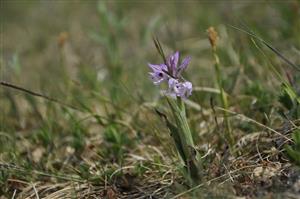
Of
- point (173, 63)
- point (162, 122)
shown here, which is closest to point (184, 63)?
point (173, 63)

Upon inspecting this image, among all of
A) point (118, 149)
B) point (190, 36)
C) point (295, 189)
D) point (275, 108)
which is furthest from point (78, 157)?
point (190, 36)

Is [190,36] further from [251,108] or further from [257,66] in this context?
[251,108]

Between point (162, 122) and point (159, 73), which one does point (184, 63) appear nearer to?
point (159, 73)

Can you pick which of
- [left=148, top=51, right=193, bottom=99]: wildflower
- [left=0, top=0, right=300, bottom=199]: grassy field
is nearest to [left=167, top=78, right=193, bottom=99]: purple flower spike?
[left=148, top=51, right=193, bottom=99]: wildflower

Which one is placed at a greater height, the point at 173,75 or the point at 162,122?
the point at 173,75

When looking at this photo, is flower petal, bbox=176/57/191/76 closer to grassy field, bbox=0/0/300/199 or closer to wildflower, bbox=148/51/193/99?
wildflower, bbox=148/51/193/99

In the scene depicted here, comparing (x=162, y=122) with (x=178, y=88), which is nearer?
(x=178, y=88)
